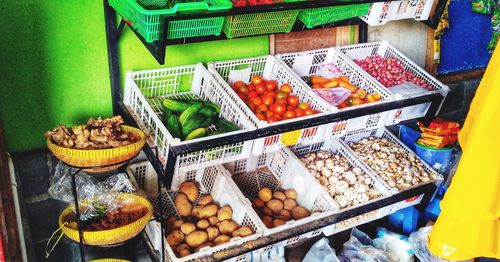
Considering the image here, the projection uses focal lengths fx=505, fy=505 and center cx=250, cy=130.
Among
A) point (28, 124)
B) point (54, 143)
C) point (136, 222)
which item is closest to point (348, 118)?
point (136, 222)

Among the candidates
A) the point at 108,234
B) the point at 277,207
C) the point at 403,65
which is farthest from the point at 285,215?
the point at 403,65

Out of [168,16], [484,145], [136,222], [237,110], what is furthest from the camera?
[237,110]

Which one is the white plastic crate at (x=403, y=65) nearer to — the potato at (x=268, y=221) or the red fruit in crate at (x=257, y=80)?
the red fruit in crate at (x=257, y=80)

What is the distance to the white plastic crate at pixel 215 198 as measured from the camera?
282 cm

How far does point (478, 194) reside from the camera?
Result: 1.84 m

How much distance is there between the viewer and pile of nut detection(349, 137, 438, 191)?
3.61 m

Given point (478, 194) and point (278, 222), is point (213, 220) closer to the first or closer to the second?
point (278, 222)

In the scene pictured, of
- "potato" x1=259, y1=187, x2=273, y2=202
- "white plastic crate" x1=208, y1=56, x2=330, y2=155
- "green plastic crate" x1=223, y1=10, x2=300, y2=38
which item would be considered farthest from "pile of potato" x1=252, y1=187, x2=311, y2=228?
"green plastic crate" x1=223, y1=10, x2=300, y2=38

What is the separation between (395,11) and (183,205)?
6.05ft

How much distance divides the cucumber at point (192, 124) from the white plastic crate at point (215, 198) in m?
0.51

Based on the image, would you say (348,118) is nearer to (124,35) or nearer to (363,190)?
(363,190)

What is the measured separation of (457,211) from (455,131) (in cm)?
226

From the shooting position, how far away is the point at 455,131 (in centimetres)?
397

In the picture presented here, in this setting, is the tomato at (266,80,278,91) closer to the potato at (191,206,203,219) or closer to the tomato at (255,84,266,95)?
the tomato at (255,84,266,95)
